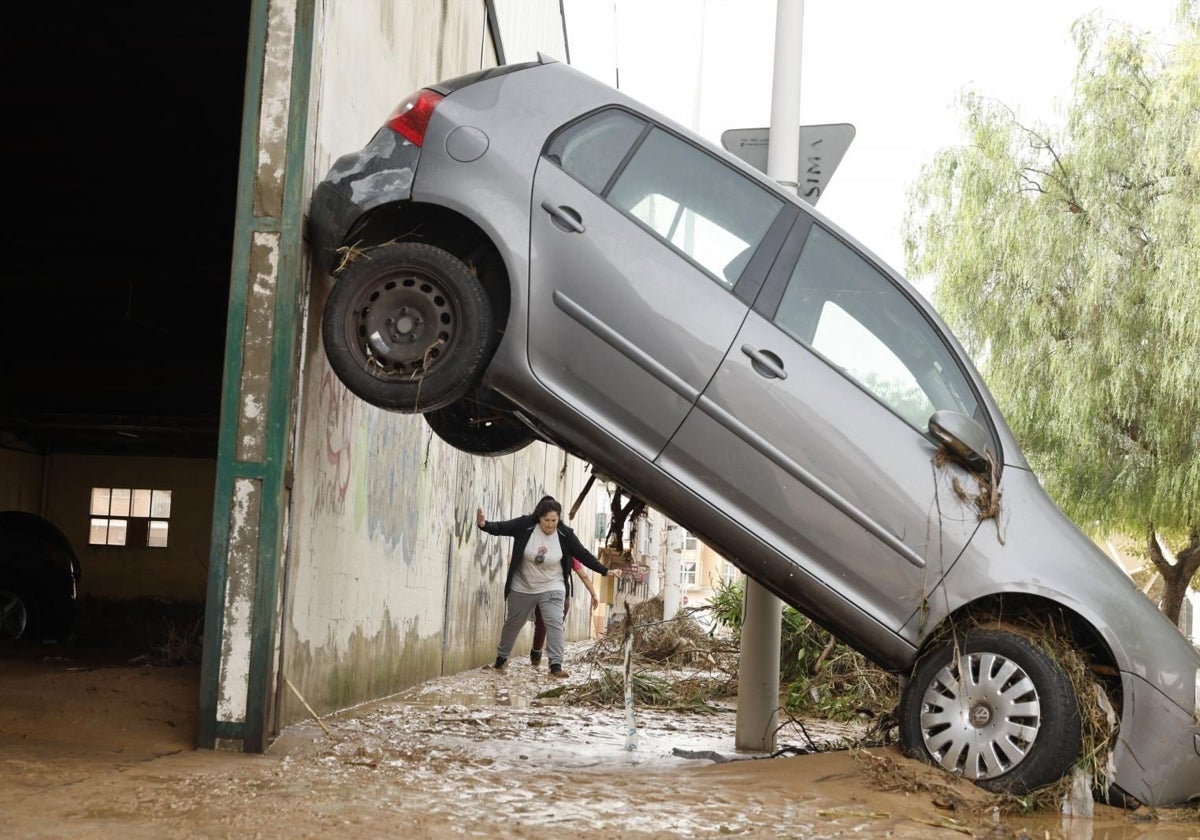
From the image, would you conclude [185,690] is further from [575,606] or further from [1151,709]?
[575,606]

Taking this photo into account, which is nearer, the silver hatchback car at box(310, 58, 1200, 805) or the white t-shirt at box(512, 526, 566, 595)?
the silver hatchback car at box(310, 58, 1200, 805)

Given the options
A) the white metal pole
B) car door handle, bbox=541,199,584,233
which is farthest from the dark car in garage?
car door handle, bbox=541,199,584,233

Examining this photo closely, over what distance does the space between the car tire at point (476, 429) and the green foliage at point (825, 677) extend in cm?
280

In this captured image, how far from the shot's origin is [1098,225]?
723 inches

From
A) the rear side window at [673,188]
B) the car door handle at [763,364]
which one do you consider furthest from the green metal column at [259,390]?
the car door handle at [763,364]

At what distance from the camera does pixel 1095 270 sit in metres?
17.7

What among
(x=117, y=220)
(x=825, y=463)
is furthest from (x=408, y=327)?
(x=117, y=220)

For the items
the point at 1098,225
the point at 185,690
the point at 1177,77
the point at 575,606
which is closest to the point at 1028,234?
the point at 1098,225

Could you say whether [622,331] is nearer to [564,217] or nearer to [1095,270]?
[564,217]

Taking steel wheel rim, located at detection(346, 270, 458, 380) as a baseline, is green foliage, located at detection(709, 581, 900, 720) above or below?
below

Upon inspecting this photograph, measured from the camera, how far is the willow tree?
57.0 feet

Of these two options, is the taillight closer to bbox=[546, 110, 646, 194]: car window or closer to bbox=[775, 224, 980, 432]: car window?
bbox=[546, 110, 646, 194]: car window

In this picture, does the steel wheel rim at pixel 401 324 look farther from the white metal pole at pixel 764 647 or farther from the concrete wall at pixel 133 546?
the concrete wall at pixel 133 546

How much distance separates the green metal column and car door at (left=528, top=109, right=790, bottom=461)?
4.02ft
